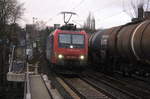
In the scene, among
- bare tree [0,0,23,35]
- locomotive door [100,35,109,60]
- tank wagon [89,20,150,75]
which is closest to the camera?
tank wagon [89,20,150,75]

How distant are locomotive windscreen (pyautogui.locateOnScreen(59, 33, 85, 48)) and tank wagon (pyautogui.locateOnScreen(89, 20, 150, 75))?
5.12 feet

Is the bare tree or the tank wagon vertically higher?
the bare tree

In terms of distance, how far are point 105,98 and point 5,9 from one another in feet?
101

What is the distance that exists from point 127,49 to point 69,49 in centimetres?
507

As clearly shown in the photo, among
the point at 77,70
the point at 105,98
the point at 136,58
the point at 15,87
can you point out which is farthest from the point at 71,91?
the point at 15,87

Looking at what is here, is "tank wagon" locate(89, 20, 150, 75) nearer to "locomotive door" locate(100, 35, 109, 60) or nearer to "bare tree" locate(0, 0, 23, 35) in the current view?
"locomotive door" locate(100, 35, 109, 60)

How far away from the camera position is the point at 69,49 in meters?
18.6

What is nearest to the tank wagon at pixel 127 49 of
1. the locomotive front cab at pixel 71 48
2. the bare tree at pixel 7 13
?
the locomotive front cab at pixel 71 48

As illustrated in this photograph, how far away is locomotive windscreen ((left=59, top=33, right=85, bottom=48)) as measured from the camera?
1878cm

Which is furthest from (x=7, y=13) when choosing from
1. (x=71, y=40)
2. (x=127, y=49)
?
(x=127, y=49)

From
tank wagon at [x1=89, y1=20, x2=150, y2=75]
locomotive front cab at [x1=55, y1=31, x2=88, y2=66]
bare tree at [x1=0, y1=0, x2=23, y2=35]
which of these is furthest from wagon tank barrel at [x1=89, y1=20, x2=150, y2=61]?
bare tree at [x1=0, y1=0, x2=23, y2=35]

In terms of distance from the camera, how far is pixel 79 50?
1867 centimetres

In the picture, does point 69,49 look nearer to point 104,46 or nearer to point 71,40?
point 71,40

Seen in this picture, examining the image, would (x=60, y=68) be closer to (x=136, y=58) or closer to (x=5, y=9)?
(x=136, y=58)
